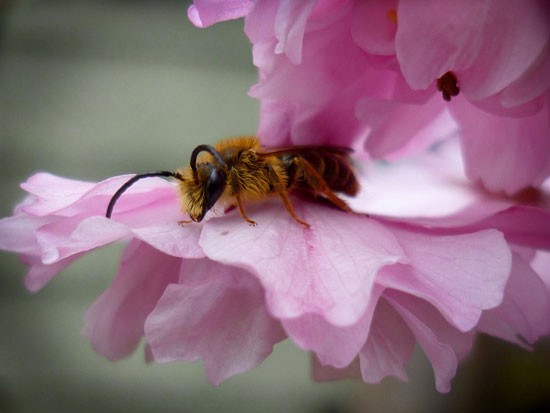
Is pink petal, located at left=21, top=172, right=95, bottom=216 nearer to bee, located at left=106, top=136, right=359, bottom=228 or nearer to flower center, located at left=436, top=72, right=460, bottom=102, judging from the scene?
bee, located at left=106, top=136, right=359, bottom=228

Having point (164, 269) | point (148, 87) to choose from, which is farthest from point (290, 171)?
point (148, 87)

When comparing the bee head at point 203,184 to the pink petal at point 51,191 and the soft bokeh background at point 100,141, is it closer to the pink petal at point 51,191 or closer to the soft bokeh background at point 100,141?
the pink petal at point 51,191

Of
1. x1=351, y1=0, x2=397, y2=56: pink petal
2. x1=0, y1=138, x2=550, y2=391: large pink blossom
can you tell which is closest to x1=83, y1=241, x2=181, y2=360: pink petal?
x1=0, y1=138, x2=550, y2=391: large pink blossom

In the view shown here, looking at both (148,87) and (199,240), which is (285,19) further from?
(148,87)

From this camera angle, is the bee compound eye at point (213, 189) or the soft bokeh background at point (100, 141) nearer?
the bee compound eye at point (213, 189)

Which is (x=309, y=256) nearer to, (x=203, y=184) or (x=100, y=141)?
(x=203, y=184)

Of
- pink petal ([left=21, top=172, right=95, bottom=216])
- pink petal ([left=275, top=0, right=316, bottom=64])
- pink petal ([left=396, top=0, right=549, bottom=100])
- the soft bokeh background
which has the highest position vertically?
pink petal ([left=275, top=0, right=316, bottom=64])

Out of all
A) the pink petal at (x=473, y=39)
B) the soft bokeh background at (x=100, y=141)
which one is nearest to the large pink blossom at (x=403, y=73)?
the pink petal at (x=473, y=39)

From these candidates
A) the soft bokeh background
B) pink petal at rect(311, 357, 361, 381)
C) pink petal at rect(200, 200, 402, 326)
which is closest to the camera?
pink petal at rect(200, 200, 402, 326)

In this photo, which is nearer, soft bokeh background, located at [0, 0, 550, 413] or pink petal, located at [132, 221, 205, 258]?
pink petal, located at [132, 221, 205, 258]
